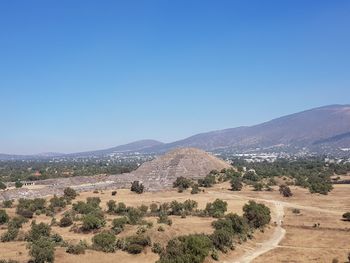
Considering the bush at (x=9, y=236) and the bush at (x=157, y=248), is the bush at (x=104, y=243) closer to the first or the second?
the bush at (x=157, y=248)

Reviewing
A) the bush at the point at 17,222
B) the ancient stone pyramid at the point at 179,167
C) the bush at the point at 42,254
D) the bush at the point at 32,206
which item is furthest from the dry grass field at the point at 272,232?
the ancient stone pyramid at the point at 179,167

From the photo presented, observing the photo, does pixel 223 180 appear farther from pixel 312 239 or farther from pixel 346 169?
pixel 312 239

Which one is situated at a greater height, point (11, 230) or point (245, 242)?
point (11, 230)

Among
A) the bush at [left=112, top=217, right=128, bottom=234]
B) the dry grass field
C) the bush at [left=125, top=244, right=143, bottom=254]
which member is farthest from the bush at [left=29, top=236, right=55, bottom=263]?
the bush at [left=112, top=217, right=128, bottom=234]

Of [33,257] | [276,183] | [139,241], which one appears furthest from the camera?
[276,183]

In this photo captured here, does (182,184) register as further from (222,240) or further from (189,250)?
(189,250)

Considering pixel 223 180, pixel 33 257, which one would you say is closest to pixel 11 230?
pixel 33 257
